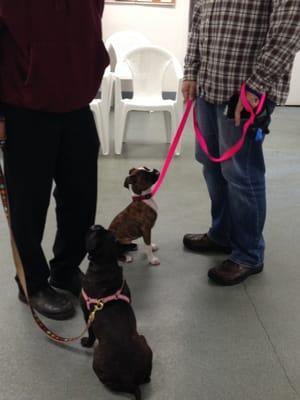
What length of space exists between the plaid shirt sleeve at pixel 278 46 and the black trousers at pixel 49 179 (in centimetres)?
68

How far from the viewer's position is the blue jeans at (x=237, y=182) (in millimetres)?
1786

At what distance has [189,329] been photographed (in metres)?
1.68

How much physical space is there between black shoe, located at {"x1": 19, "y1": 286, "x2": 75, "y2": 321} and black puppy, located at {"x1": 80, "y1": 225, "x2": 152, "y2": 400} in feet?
1.02

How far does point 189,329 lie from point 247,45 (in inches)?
46.2

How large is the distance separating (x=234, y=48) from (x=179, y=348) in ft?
3.97

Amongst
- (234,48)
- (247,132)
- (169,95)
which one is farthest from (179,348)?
(169,95)

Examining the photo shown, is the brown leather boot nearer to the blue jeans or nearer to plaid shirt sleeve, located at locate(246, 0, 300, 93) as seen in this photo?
the blue jeans

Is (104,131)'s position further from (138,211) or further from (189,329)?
(189,329)

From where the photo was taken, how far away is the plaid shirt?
1523mm

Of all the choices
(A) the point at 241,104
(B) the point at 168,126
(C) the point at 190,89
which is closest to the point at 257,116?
(A) the point at 241,104

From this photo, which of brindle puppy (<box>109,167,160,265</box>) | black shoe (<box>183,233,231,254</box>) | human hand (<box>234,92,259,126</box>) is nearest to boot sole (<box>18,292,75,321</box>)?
brindle puppy (<box>109,167,160,265</box>)

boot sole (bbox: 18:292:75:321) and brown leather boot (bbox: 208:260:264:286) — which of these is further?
brown leather boot (bbox: 208:260:264:286)

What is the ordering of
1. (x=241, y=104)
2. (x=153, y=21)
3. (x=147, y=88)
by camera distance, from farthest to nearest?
(x=153, y=21)
(x=147, y=88)
(x=241, y=104)

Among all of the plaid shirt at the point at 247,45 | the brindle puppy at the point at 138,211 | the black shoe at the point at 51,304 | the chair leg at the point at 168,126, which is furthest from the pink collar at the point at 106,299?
the chair leg at the point at 168,126
